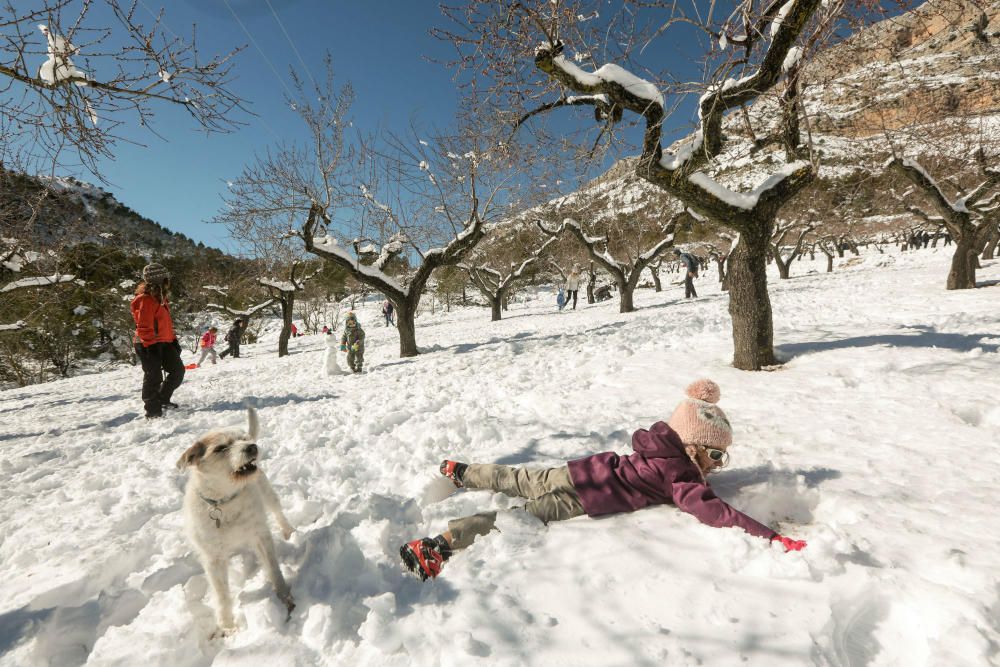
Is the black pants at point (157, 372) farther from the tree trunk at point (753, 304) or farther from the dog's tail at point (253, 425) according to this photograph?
the tree trunk at point (753, 304)

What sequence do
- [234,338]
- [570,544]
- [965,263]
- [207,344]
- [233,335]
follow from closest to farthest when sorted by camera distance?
[570,544]
[965,263]
[207,344]
[233,335]
[234,338]

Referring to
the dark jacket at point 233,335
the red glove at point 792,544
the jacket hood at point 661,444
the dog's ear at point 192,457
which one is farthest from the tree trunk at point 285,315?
the red glove at point 792,544

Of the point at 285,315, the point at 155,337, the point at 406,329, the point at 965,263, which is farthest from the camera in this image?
the point at 285,315

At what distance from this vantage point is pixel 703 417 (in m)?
2.54

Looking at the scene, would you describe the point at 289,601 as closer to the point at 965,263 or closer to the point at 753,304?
the point at 753,304

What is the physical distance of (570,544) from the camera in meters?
2.17

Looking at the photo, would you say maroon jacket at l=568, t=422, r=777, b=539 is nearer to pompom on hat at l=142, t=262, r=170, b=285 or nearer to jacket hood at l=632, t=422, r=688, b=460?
jacket hood at l=632, t=422, r=688, b=460

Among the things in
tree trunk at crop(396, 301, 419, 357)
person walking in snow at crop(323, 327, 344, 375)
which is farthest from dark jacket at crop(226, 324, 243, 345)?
person walking in snow at crop(323, 327, 344, 375)

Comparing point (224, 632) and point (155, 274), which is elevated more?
point (155, 274)

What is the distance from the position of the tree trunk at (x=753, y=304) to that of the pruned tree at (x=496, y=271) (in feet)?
43.4

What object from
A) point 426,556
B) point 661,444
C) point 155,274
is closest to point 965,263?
point 661,444

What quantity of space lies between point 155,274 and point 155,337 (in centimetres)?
93

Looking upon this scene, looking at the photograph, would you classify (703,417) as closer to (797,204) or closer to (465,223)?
(465,223)

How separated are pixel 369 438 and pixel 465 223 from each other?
800 cm
